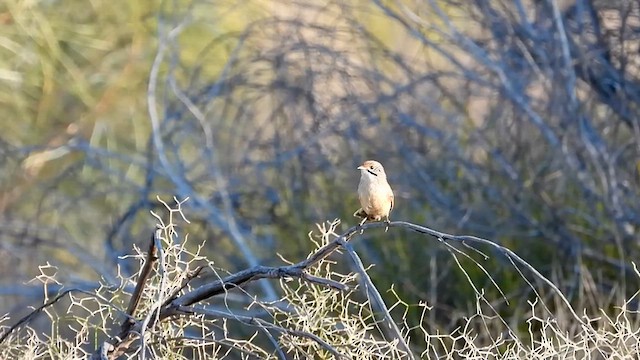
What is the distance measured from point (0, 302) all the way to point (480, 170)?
3.12 meters

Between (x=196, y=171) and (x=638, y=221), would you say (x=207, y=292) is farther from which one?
(x=196, y=171)

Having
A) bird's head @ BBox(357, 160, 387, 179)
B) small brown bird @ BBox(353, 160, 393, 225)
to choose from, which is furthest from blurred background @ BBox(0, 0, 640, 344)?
small brown bird @ BBox(353, 160, 393, 225)

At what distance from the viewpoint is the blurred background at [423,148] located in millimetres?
5605

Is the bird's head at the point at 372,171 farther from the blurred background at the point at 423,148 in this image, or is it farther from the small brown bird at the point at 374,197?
the blurred background at the point at 423,148

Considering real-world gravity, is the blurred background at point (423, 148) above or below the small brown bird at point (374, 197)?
below

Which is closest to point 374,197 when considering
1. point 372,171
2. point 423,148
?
point 372,171

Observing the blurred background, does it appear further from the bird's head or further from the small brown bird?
the small brown bird

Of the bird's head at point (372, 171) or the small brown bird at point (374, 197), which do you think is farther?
the bird's head at point (372, 171)

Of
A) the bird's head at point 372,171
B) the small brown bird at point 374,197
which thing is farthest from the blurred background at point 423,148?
the small brown bird at point 374,197

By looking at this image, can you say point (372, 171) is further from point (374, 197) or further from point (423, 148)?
point (423, 148)

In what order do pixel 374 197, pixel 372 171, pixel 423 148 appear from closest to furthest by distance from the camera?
pixel 374 197 → pixel 372 171 → pixel 423 148

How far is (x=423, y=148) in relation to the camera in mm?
6203

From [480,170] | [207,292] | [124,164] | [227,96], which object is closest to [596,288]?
[480,170]

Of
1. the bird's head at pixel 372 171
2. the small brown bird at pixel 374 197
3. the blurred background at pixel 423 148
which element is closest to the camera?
the small brown bird at pixel 374 197
